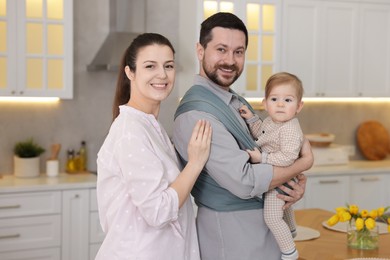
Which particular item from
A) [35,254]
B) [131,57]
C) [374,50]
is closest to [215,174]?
[131,57]

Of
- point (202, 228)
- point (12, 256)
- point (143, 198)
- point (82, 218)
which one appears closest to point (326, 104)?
point (82, 218)

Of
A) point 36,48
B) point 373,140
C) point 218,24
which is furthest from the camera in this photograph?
point 373,140

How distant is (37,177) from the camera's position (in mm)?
4711

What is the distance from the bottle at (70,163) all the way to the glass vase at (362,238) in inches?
105

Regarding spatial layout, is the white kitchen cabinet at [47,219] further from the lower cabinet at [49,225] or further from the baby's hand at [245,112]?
the baby's hand at [245,112]

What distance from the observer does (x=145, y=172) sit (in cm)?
202

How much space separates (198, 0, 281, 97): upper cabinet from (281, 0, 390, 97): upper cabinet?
9 centimetres

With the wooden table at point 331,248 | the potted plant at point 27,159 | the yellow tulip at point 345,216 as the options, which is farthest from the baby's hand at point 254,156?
the potted plant at point 27,159

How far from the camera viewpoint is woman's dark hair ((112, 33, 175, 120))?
2.17 m

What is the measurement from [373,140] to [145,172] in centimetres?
449

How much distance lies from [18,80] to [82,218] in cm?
113

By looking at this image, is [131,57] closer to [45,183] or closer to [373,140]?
[45,183]

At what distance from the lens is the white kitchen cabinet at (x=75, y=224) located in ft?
14.6

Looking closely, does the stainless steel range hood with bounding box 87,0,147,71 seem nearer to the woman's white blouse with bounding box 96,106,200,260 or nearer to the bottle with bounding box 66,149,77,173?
the bottle with bounding box 66,149,77,173
